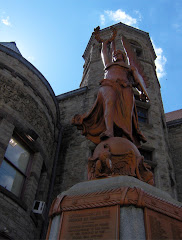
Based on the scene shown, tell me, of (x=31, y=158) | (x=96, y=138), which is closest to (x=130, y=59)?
(x=96, y=138)

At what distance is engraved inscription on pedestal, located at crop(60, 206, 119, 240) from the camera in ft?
10.4

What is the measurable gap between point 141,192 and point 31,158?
702 cm

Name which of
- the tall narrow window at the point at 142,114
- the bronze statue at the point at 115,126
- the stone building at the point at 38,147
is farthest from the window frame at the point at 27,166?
the tall narrow window at the point at 142,114

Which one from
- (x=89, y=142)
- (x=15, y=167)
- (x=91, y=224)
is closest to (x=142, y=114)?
(x=89, y=142)

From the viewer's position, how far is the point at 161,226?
128 inches

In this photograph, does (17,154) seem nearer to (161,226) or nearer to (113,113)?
(113,113)

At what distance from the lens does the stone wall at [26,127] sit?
7.62 meters

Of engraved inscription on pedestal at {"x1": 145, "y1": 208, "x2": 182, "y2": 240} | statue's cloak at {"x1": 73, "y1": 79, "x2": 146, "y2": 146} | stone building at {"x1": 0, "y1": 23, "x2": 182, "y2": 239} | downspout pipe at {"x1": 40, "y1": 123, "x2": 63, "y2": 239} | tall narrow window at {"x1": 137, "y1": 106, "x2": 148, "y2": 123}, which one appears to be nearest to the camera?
engraved inscription on pedestal at {"x1": 145, "y1": 208, "x2": 182, "y2": 240}

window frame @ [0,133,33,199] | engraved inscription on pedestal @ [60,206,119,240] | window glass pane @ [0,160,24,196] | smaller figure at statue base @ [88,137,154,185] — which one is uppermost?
window frame @ [0,133,33,199]

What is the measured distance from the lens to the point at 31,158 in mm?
9711

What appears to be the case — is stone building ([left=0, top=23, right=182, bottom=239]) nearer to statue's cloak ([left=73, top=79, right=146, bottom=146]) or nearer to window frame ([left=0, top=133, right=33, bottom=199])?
window frame ([left=0, top=133, right=33, bottom=199])

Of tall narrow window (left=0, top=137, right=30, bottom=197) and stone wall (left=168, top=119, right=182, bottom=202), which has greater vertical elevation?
stone wall (left=168, top=119, right=182, bottom=202)

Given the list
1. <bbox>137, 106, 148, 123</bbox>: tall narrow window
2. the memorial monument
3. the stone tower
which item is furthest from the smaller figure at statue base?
<bbox>137, 106, 148, 123</bbox>: tall narrow window

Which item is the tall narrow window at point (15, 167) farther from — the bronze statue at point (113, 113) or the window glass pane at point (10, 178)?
the bronze statue at point (113, 113)
